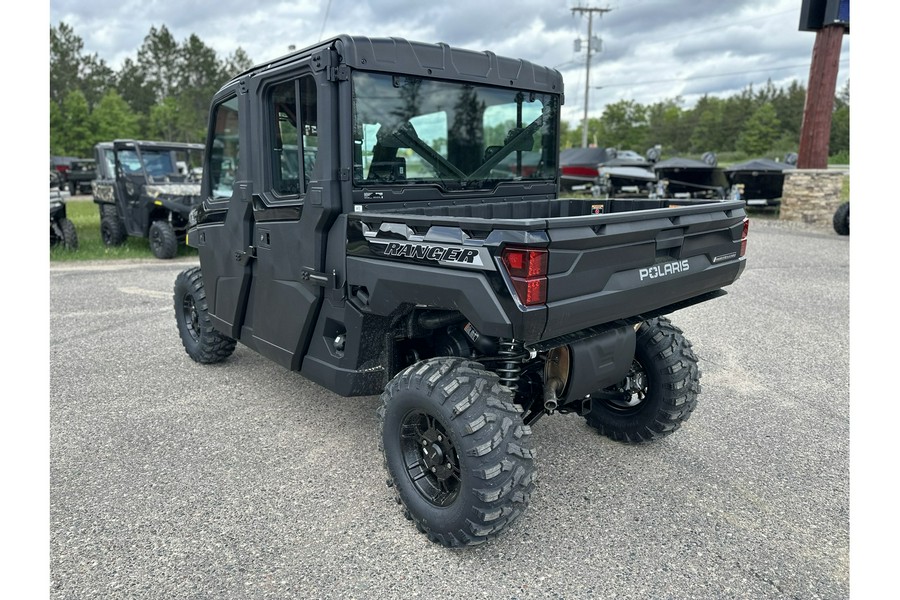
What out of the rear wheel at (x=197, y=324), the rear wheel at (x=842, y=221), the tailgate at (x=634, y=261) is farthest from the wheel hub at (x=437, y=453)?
the rear wheel at (x=842, y=221)

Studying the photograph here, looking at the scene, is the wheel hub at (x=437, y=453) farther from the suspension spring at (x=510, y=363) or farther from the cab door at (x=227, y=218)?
the cab door at (x=227, y=218)

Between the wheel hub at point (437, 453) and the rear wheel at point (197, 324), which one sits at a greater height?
the rear wheel at point (197, 324)

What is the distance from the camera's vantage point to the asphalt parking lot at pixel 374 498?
261 cm

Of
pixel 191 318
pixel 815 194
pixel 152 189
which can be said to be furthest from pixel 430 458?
pixel 815 194

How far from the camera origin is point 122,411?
14.5ft

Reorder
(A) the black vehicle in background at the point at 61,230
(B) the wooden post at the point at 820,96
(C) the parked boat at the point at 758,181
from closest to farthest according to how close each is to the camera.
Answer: (A) the black vehicle in background at the point at 61,230 → (B) the wooden post at the point at 820,96 → (C) the parked boat at the point at 758,181

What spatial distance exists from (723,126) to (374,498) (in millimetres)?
80000

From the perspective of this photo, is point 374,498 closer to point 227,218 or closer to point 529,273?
point 529,273

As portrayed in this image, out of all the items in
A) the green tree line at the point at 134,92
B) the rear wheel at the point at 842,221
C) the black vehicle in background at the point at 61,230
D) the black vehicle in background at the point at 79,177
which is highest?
the green tree line at the point at 134,92

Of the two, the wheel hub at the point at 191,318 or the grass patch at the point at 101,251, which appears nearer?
the wheel hub at the point at 191,318

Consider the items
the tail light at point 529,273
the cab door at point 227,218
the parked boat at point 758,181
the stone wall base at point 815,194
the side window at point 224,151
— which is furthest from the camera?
the parked boat at point 758,181

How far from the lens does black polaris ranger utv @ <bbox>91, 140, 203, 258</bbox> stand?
35.8ft

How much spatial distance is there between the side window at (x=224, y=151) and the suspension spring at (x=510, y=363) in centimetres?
234

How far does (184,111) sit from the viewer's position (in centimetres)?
5166
